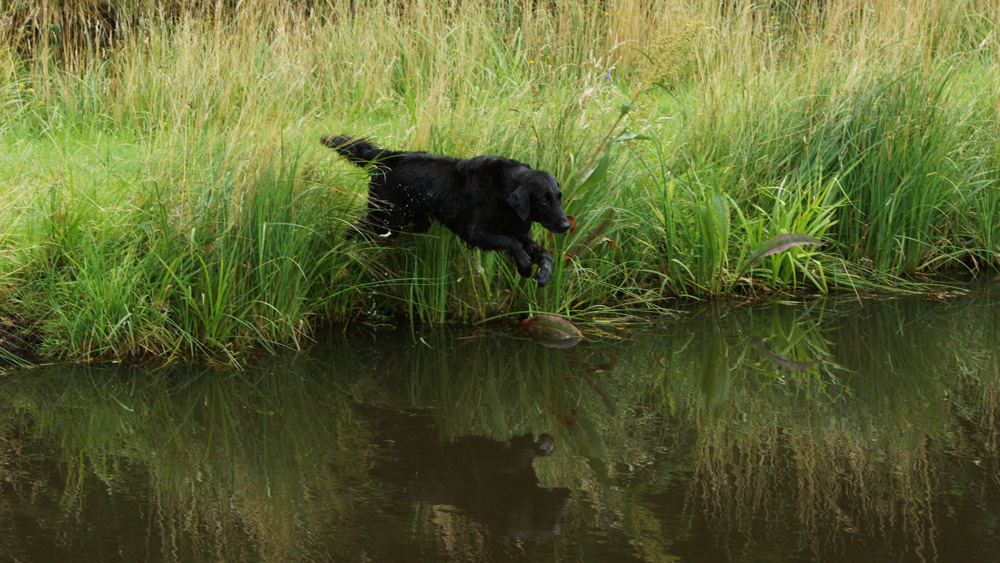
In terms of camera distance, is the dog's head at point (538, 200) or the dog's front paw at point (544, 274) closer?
the dog's head at point (538, 200)

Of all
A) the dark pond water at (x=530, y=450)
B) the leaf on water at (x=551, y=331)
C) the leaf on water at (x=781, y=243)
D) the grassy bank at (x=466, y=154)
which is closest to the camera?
the dark pond water at (x=530, y=450)

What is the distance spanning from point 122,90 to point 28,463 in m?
4.31

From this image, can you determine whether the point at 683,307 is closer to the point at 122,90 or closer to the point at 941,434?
the point at 941,434

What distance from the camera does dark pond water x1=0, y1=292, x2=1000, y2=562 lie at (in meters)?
2.69

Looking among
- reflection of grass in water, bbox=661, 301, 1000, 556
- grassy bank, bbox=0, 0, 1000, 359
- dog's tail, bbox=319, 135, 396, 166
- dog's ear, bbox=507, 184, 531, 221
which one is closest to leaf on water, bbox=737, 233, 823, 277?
grassy bank, bbox=0, 0, 1000, 359

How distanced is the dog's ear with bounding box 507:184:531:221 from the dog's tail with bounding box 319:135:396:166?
893 millimetres

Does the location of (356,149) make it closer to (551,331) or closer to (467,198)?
(467,198)

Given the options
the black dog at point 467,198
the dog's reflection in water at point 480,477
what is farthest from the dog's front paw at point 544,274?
the dog's reflection in water at point 480,477

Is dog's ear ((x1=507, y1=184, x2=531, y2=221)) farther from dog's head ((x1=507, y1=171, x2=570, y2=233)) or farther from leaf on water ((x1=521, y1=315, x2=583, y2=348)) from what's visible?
leaf on water ((x1=521, y1=315, x2=583, y2=348))

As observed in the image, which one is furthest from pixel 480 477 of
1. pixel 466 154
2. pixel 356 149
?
pixel 466 154

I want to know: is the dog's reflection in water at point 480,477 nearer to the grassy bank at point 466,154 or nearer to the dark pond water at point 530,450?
the dark pond water at point 530,450

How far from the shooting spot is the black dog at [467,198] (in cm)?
417

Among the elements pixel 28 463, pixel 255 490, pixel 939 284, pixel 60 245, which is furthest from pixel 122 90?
pixel 939 284

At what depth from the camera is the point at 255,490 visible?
3043 millimetres
